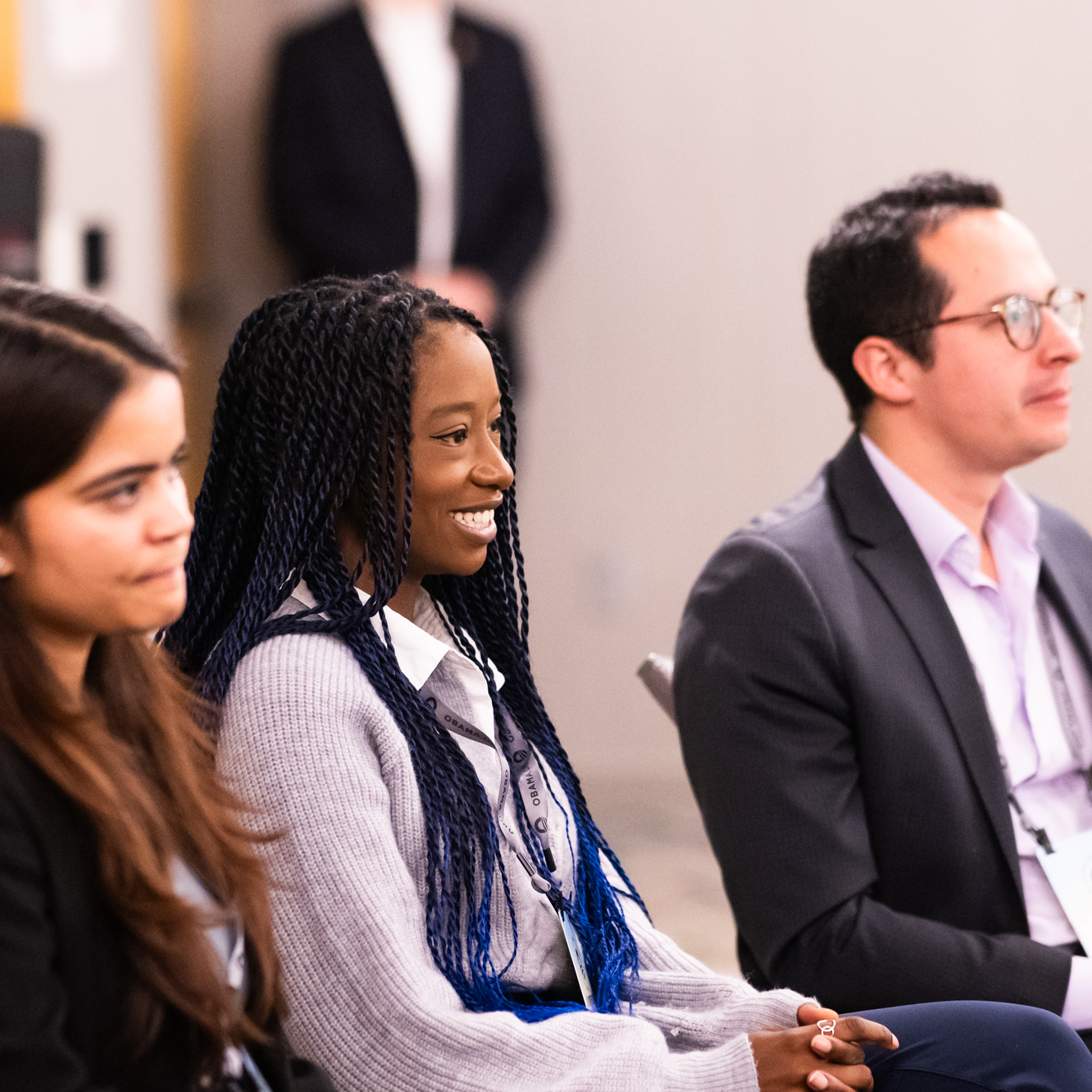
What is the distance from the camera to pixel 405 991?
1.23 m

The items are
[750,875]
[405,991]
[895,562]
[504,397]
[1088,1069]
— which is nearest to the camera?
[405,991]

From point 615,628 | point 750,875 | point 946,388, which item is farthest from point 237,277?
point 750,875

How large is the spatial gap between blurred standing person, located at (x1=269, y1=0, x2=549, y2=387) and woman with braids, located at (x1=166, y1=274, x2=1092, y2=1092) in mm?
2725

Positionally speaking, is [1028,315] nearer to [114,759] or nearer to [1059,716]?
[1059,716]

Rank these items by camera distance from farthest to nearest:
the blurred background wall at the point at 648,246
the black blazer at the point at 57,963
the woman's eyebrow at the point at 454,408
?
the blurred background wall at the point at 648,246
the woman's eyebrow at the point at 454,408
the black blazer at the point at 57,963

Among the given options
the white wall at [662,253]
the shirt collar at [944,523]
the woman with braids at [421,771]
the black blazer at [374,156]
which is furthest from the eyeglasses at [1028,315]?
the black blazer at [374,156]

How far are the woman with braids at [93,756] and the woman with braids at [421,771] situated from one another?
13 cm

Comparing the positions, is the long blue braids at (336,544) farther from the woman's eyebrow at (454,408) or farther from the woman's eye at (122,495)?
the woman's eye at (122,495)

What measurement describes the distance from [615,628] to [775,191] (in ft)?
4.33

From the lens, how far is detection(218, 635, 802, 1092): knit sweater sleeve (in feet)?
4.04

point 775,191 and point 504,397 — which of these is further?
point 775,191

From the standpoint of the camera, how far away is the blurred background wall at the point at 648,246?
4.19 meters

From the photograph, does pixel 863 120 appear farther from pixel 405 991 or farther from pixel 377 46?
pixel 405 991

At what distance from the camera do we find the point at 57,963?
1.03 metres
